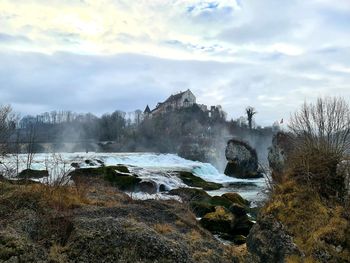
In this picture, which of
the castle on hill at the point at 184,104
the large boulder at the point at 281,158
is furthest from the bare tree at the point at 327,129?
the castle on hill at the point at 184,104

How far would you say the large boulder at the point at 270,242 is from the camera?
388 inches

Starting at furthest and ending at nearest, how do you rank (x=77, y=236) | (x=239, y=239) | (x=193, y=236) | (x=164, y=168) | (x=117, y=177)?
(x=164, y=168)
(x=117, y=177)
(x=239, y=239)
(x=193, y=236)
(x=77, y=236)

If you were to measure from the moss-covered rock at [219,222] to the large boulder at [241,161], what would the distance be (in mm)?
32578

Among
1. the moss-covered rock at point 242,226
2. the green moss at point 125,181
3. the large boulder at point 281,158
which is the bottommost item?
the moss-covered rock at point 242,226

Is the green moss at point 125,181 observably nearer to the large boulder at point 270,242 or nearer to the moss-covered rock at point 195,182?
the moss-covered rock at point 195,182

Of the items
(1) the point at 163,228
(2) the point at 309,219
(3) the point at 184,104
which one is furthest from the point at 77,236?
(3) the point at 184,104

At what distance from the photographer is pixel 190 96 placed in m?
121

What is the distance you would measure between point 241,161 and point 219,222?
116ft

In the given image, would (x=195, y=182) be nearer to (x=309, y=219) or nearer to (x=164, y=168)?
(x=164, y=168)

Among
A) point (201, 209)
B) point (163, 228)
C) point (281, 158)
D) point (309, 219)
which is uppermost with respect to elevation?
point (281, 158)

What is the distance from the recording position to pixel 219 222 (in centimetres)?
1905

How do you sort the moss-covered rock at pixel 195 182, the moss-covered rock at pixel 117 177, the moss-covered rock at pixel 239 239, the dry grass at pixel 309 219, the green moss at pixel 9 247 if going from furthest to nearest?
the moss-covered rock at pixel 195 182 → the moss-covered rock at pixel 117 177 → the moss-covered rock at pixel 239 239 → the dry grass at pixel 309 219 → the green moss at pixel 9 247

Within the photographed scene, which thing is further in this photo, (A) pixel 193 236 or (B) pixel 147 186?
(B) pixel 147 186

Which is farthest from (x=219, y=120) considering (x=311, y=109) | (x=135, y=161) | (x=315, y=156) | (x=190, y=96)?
(x=315, y=156)
